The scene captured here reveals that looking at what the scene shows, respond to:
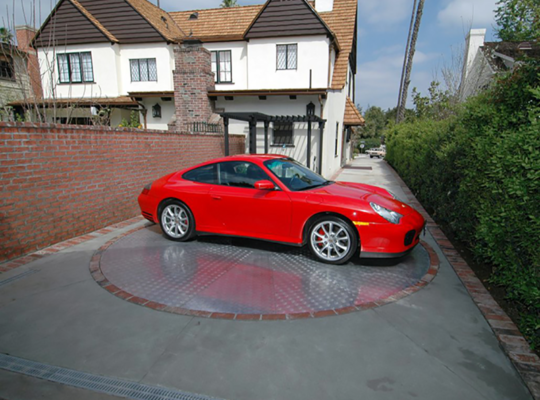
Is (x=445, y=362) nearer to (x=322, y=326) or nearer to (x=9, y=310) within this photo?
(x=322, y=326)

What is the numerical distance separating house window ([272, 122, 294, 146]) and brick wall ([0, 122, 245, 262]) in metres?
6.88

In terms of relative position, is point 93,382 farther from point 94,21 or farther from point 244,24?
point 94,21

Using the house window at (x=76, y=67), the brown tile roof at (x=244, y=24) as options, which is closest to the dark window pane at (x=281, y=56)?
the brown tile roof at (x=244, y=24)

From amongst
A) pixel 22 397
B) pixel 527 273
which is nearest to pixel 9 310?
pixel 22 397

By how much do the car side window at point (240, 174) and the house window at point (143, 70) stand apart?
563 inches

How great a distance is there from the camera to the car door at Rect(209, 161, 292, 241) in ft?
15.5

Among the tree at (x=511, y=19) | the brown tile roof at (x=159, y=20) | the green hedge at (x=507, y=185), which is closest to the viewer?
the green hedge at (x=507, y=185)

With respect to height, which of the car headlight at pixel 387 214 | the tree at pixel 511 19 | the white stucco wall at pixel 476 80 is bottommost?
the car headlight at pixel 387 214

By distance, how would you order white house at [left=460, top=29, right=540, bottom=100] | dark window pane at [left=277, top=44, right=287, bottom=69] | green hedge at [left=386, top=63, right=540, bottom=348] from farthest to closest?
1. dark window pane at [left=277, top=44, right=287, bottom=69]
2. white house at [left=460, top=29, right=540, bottom=100]
3. green hedge at [left=386, top=63, right=540, bottom=348]

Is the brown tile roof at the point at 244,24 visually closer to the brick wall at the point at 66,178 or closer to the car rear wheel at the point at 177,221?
the brick wall at the point at 66,178

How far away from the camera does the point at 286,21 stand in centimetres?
1471

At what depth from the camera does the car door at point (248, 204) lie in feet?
15.5

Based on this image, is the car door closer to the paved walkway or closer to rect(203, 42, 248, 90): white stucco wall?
the paved walkway

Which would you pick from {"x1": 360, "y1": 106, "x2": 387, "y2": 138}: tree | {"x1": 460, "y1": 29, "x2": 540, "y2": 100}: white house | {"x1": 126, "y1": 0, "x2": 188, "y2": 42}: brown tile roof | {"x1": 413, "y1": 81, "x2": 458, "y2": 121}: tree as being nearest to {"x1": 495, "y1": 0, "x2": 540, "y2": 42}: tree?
{"x1": 460, "y1": 29, "x2": 540, "y2": 100}: white house
